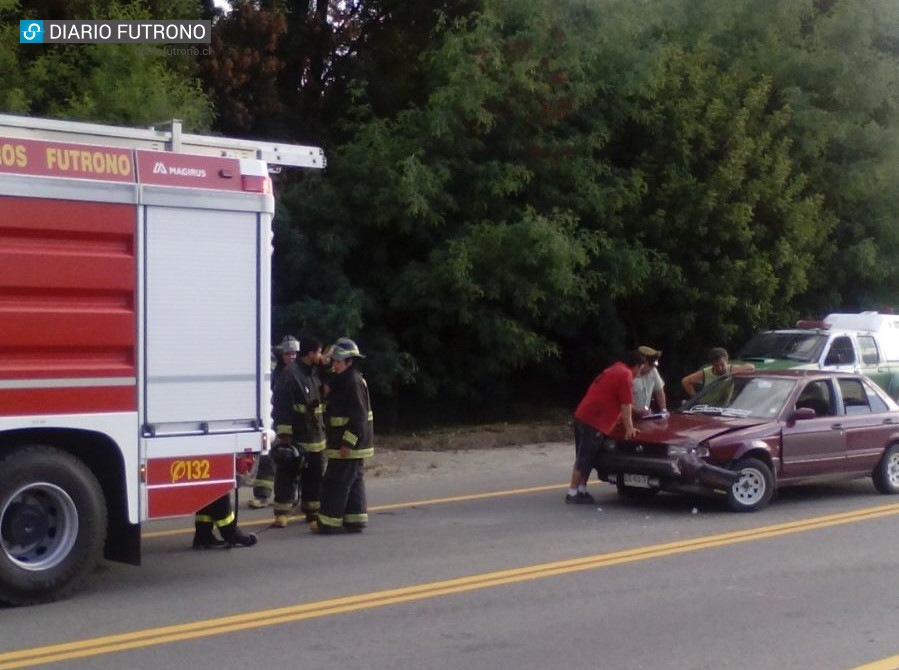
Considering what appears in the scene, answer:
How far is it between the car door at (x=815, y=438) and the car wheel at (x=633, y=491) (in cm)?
148

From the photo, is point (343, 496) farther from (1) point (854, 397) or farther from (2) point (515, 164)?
(2) point (515, 164)

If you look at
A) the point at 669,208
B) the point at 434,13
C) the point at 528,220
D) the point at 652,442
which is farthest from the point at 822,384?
the point at 434,13

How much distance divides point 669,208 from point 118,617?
1519 centimetres

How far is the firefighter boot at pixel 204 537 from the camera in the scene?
33.6ft

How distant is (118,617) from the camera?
791 cm

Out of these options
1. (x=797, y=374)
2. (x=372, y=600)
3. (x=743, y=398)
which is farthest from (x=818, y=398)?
(x=372, y=600)

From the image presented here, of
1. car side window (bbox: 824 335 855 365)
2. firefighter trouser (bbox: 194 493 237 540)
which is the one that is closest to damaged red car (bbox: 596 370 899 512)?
firefighter trouser (bbox: 194 493 237 540)

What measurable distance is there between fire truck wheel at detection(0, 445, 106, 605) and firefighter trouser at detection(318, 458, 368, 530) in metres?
2.88

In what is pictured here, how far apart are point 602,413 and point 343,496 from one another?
3113mm

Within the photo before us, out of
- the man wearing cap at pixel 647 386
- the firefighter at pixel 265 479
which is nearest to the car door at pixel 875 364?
the man wearing cap at pixel 647 386

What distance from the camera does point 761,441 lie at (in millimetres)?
12266

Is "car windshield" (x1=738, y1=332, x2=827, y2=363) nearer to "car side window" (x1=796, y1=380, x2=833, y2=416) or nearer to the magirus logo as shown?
"car side window" (x1=796, y1=380, x2=833, y2=416)

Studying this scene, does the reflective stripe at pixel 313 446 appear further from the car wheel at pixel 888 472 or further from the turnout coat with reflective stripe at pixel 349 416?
the car wheel at pixel 888 472

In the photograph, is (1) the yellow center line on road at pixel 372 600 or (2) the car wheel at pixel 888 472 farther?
(2) the car wheel at pixel 888 472
